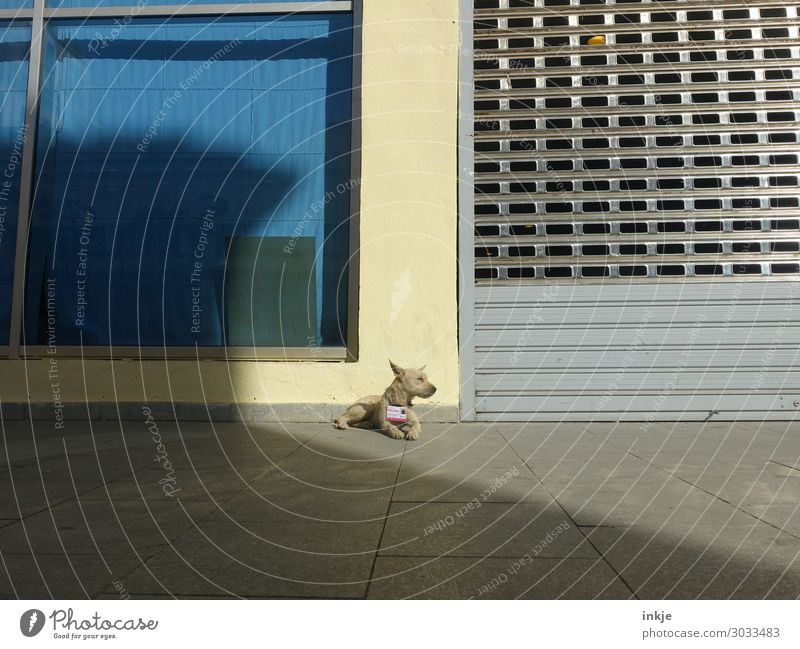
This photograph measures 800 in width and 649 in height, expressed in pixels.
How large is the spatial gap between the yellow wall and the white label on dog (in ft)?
3.55

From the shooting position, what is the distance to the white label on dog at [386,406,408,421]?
6.09m

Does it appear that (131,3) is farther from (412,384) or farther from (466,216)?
(412,384)

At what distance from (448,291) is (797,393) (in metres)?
4.17


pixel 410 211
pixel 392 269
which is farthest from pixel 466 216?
pixel 392 269

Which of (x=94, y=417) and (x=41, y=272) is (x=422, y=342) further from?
(x=41, y=272)

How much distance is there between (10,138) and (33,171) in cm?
53

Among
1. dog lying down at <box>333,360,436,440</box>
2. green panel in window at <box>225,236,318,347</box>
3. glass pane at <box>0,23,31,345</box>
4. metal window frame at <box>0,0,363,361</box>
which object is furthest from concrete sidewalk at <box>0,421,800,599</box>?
glass pane at <box>0,23,31,345</box>

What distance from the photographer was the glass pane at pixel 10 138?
770 centimetres

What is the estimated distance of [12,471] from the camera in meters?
4.50

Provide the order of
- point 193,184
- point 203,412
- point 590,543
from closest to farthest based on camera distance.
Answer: point 590,543 → point 203,412 → point 193,184

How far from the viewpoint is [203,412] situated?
23.6 ft

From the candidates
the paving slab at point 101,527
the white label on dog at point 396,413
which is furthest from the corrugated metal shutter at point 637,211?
the paving slab at point 101,527

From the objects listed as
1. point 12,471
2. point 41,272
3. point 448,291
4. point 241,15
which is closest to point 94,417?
point 41,272

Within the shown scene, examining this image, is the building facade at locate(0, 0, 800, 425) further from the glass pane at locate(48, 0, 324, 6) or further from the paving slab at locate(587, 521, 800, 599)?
the paving slab at locate(587, 521, 800, 599)
